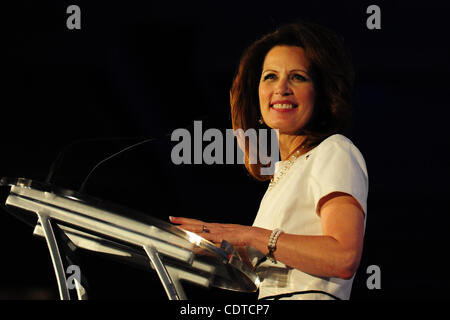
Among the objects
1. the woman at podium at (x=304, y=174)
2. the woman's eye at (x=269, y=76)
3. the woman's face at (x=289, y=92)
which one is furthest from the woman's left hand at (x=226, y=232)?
the woman's eye at (x=269, y=76)

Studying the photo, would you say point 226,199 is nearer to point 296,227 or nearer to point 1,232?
point 1,232

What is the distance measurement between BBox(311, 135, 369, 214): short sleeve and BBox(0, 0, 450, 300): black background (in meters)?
1.15

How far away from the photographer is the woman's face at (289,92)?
134 cm

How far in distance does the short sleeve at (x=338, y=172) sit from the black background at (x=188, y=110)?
1.15 meters

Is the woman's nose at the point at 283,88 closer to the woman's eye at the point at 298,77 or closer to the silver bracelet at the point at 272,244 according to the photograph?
the woman's eye at the point at 298,77

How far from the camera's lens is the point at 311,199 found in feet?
3.82

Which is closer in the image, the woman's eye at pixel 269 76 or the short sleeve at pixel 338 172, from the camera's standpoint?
the short sleeve at pixel 338 172

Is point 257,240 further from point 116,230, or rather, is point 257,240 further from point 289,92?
point 289,92

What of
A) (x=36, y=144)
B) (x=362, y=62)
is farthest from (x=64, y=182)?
(x=362, y=62)

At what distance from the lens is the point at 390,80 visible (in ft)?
8.16

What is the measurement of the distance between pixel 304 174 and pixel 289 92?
0.86ft

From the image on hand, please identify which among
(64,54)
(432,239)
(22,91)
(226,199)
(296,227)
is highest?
(64,54)

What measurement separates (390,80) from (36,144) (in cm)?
189

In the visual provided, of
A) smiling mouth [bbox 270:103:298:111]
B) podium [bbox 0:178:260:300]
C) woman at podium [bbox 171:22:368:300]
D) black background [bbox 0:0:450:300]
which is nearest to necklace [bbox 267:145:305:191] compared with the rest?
woman at podium [bbox 171:22:368:300]
